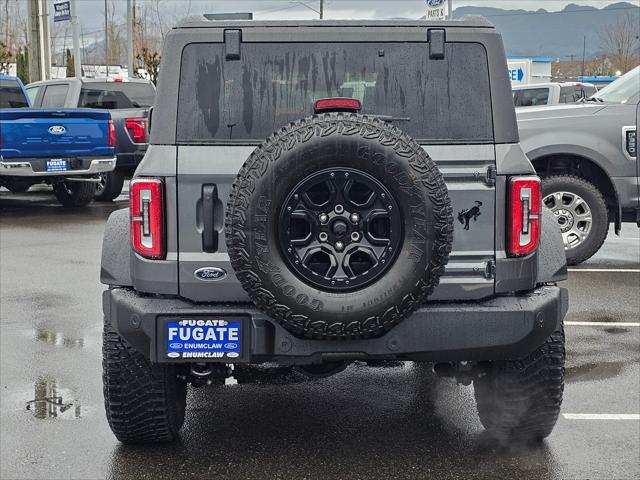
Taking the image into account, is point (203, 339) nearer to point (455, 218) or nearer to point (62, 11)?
point (455, 218)

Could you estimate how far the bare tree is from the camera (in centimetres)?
7106

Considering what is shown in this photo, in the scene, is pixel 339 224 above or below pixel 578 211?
above

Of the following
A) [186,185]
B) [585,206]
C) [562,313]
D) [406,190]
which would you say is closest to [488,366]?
[562,313]

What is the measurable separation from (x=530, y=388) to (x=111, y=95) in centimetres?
1285

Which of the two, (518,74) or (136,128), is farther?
(518,74)

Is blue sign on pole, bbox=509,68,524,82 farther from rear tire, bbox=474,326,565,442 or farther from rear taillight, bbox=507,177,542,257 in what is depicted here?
rear taillight, bbox=507,177,542,257

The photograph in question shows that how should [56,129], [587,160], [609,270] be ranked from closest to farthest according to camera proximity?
1. [587,160]
2. [609,270]
3. [56,129]

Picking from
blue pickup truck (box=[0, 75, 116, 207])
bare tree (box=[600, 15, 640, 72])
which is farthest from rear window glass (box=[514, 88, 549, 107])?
bare tree (box=[600, 15, 640, 72])

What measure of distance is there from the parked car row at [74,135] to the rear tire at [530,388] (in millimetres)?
10129

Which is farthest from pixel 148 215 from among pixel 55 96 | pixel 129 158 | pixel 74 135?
pixel 55 96

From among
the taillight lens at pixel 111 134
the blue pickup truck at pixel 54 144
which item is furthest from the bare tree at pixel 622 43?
the blue pickup truck at pixel 54 144

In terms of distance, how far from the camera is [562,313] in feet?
14.4

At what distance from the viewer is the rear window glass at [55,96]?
16531 millimetres

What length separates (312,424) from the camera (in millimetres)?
4980
